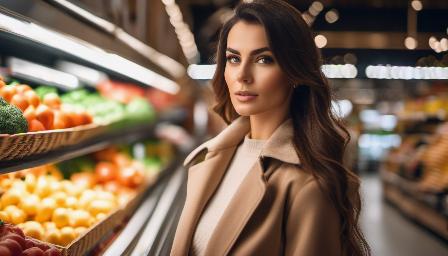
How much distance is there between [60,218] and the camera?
2631 millimetres

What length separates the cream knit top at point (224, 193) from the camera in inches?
74.2

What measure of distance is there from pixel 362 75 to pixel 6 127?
3080 millimetres

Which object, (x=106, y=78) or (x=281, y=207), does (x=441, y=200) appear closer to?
(x=106, y=78)

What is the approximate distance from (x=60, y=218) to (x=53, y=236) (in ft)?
0.66

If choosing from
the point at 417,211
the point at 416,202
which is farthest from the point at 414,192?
the point at 417,211

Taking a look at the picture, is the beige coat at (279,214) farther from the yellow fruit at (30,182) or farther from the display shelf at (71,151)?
the yellow fruit at (30,182)

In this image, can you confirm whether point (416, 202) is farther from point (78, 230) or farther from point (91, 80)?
point (78, 230)

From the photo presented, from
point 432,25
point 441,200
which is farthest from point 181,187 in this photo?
point 441,200

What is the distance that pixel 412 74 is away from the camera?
3.28 meters

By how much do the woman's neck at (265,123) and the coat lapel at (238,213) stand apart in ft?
0.52

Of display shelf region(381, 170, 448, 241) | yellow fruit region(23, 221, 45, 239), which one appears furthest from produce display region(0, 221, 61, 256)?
display shelf region(381, 170, 448, 241)

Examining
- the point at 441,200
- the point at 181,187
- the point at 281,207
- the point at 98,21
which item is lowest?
the point at 441,200

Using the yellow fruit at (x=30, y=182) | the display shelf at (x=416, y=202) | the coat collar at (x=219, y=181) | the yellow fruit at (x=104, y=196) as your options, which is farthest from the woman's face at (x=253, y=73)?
the display shelf at (x=416, y=202)

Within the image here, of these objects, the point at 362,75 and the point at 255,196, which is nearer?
the point at 255,196
